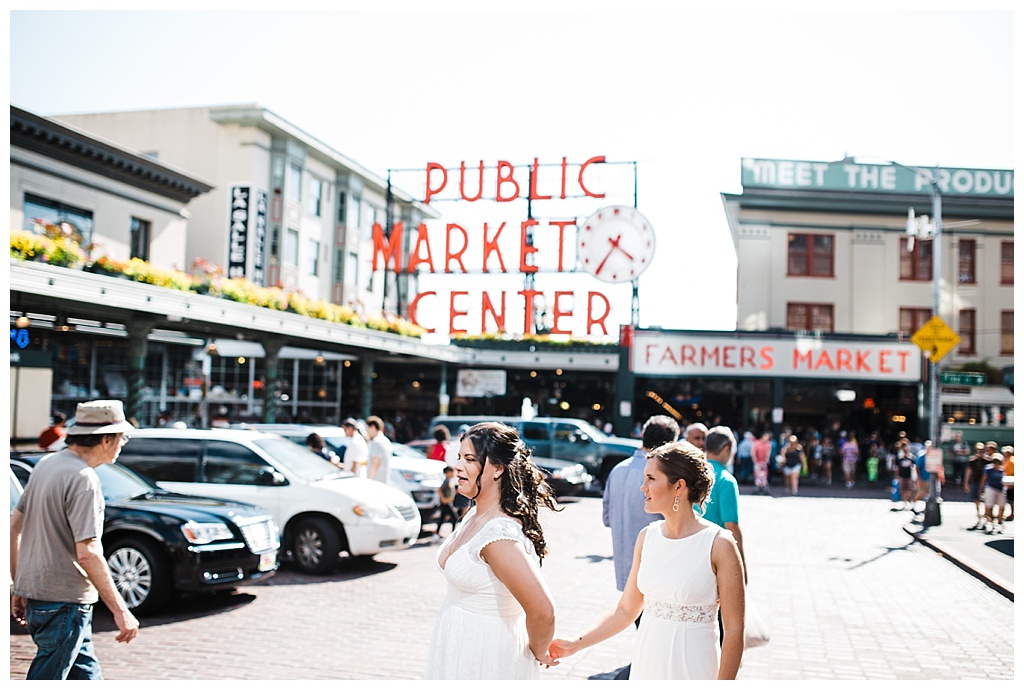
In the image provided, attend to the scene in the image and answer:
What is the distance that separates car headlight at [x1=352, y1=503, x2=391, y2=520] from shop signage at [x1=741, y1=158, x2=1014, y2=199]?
2633 cm

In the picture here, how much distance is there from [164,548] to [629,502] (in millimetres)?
4679

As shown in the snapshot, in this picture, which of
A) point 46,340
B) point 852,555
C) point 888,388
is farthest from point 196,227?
point 852,555

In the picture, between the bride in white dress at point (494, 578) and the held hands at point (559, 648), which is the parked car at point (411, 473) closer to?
the held hands at point (559, 648)

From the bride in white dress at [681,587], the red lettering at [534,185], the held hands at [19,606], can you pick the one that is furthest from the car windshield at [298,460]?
the red lettering at [534,185]

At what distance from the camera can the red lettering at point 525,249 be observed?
2614 centimetres

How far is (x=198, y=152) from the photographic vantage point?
1505 inches

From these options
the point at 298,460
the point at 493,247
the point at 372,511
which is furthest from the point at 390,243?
the point at 372,511

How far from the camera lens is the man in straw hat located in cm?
486

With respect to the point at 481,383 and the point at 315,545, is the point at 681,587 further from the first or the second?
the point at 481,383

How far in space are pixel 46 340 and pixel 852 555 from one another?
69.7 feet

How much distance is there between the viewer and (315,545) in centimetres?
1126

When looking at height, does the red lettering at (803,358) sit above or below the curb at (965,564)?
above

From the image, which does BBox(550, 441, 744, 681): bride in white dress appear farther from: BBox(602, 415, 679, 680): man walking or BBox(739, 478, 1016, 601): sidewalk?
BBox(739, 478, 1016, 601): sidewalk

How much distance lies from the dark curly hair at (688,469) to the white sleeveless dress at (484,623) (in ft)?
2.70
